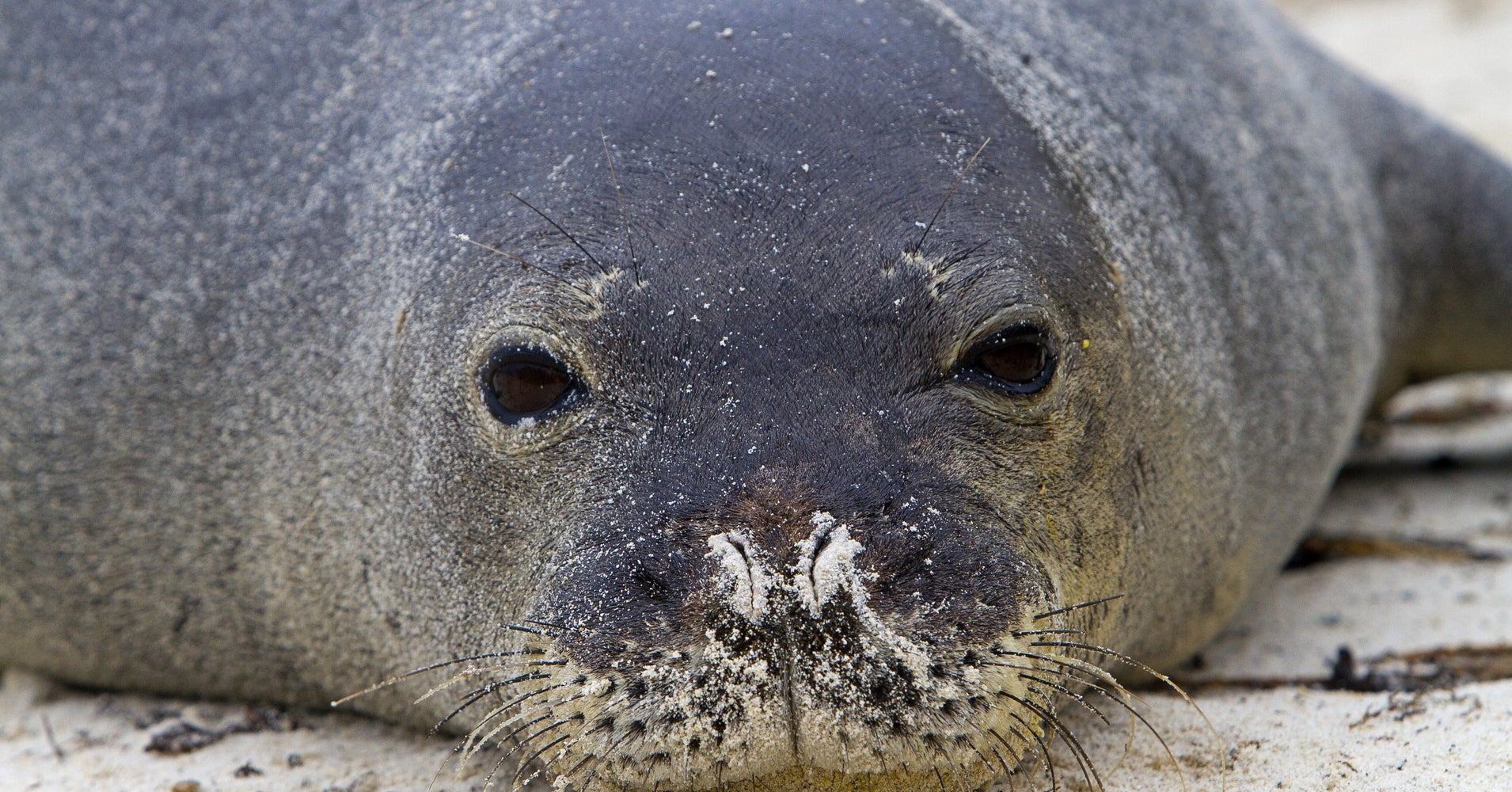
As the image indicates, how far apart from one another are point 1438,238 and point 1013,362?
2.99m

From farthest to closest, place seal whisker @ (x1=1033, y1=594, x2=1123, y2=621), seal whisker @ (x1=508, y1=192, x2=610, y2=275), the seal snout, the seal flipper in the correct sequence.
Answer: the seal flipper < seal whisker @ (x1=508, y1=192, x2=610, y2=275) < seal whisker @ (x1=1033, y1=594, x2=1123, y2=621) < the seal snout

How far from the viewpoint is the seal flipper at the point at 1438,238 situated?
489 cm

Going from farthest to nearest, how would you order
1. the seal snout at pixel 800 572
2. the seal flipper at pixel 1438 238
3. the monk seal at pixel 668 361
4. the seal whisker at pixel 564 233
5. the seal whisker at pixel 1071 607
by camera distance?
1. the seal flipper at pixel 1438 238
2. the seal whisker at pixel 564 233
3. the seal whisker at pixel 1071 607
4. the monk seal at pixel 668 361
5. the seal snout at pixel 800 572

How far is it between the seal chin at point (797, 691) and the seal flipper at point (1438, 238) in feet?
10.1

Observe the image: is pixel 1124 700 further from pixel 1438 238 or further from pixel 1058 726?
pixel 1438 238

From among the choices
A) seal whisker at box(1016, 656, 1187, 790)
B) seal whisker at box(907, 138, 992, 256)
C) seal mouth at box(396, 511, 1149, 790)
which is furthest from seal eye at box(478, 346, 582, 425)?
seal whisker at box(1016, 656, 1187, 790)

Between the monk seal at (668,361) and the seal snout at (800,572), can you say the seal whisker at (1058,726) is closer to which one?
the monk seal at (668,361)

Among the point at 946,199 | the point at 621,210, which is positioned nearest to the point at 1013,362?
the point at 946,199

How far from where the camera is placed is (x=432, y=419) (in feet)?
9.55

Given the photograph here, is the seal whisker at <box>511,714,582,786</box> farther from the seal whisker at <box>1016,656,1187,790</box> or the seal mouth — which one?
the seal whisker at <box>1016,656,1187,790</box>

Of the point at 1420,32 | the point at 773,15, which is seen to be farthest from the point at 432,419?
the point at 1420,32

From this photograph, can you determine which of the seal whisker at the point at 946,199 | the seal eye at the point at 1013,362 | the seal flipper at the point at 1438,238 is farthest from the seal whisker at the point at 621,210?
the seal flipper at the point at 1438,238

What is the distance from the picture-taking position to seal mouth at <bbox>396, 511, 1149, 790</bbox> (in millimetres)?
2258

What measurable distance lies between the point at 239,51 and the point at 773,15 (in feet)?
4.84
